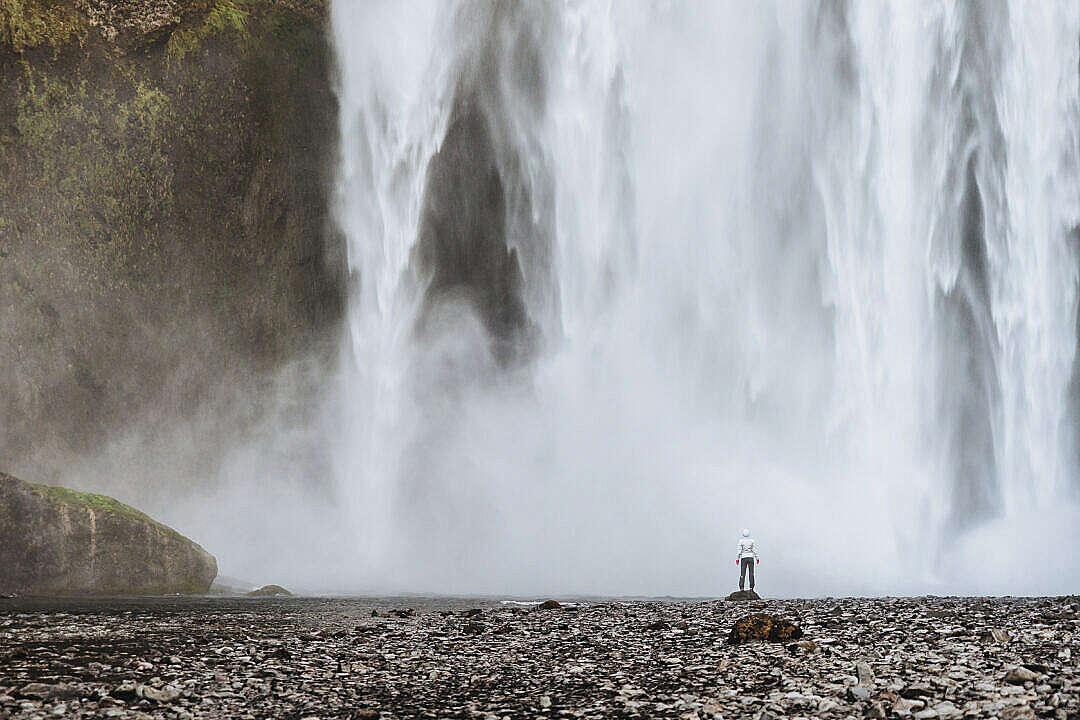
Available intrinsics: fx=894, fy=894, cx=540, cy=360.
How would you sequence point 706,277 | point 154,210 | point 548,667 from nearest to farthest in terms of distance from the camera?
1. point 548,667
2. point 706,277
3. point 154,210

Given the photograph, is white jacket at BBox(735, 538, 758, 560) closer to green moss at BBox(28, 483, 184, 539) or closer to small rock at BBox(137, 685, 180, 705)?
green moss at BBox(28, 483, 184, 539)

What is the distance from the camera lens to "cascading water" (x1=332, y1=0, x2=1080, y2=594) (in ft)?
81.0

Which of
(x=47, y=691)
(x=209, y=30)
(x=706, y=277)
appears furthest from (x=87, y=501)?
(x=706, y=277)

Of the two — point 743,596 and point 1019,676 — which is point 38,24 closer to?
point 743,596

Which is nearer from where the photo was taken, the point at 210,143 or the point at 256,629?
the point at 256,629

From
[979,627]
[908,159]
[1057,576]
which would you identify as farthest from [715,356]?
[979,627]

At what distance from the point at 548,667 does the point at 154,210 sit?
2682cm

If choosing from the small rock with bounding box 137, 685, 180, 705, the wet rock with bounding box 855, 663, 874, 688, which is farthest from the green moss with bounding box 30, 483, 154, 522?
the wet rock with bounding box 855, 663, 874, 688

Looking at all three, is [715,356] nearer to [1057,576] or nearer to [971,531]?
[971,531]

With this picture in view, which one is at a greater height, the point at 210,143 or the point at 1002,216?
the point at 210,143

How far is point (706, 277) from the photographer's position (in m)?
28.4

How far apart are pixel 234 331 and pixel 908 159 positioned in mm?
22161

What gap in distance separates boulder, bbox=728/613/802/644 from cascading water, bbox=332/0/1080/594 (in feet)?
47.4

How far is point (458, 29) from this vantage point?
2948cm
